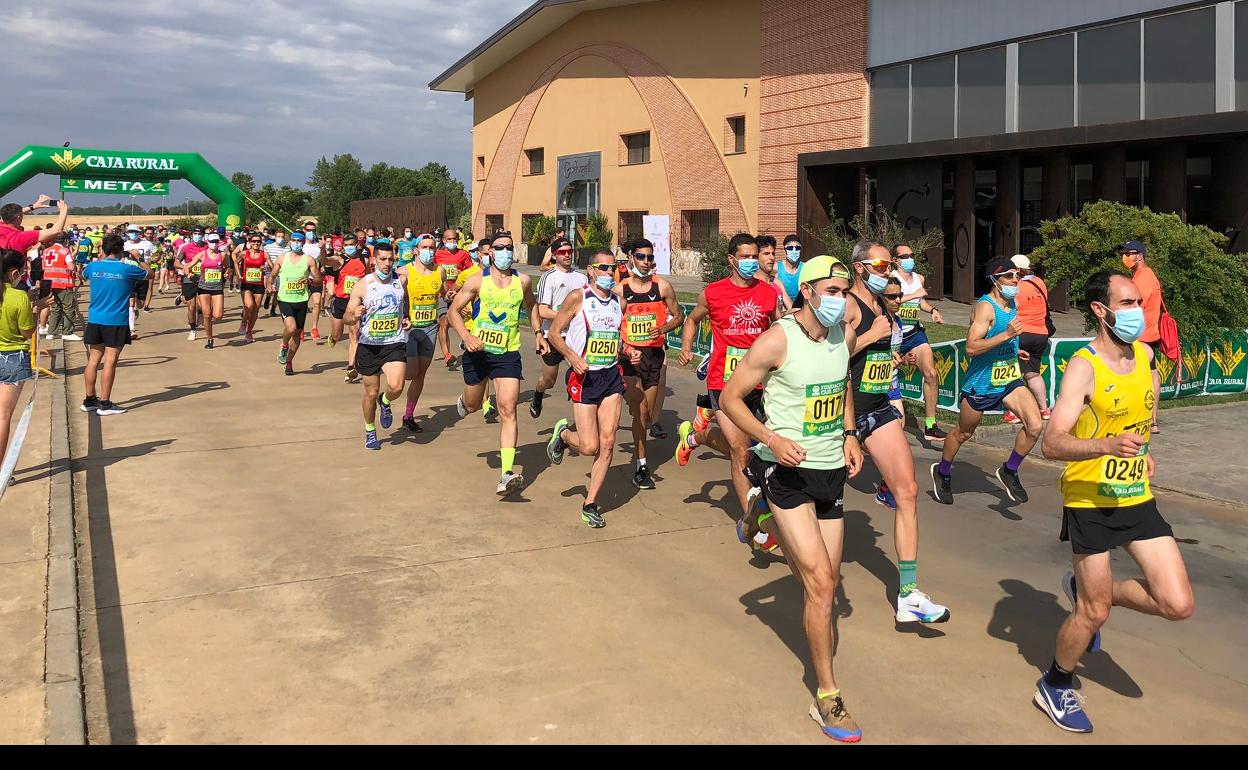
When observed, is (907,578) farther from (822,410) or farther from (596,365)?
(596,365)

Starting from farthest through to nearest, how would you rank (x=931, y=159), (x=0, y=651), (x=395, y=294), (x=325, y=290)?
(x=931, y=159)
(x=325, y=290)
(x=395, y=294)
(x=0, y=651)

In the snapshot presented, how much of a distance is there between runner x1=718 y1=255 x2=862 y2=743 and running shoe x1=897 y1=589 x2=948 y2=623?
923mm

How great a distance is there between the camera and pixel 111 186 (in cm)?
3578

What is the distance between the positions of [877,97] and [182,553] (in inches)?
1005

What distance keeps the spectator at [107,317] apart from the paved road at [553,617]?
261 cm

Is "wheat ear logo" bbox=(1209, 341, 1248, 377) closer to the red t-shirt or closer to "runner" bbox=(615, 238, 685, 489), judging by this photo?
"runner" bbox=(615, 238, 685, 489)

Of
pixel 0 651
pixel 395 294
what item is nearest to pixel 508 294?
pixel 395 294

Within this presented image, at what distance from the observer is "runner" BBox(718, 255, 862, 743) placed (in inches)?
184

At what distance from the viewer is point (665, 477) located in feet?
30.2

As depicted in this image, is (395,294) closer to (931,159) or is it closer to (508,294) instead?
(508,294)

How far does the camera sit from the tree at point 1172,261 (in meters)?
12.8

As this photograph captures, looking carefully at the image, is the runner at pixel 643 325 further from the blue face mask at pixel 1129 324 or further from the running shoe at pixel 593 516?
the blue face mask at pixel 1129 324

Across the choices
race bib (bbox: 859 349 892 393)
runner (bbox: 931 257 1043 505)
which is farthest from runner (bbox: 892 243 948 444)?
race bib (bbox: 859 349 892 393)

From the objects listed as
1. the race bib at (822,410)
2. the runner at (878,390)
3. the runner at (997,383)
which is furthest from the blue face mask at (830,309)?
the runner at (997,383)
